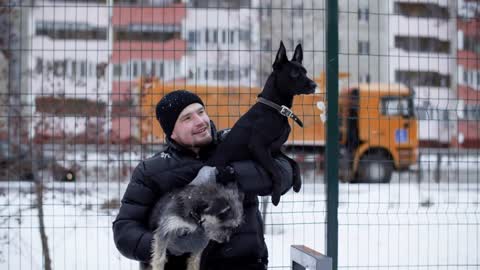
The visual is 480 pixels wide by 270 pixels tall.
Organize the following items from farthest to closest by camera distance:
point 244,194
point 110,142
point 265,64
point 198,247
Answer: point 265,64 < point 110,142 < point 244,194 < point 198,247

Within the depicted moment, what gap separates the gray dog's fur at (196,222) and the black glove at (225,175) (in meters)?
0.03

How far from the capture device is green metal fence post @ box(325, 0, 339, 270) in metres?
3.95

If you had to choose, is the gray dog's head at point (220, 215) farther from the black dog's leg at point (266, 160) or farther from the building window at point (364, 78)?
the building window at point (364, 78)

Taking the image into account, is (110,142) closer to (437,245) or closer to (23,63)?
(23,63)

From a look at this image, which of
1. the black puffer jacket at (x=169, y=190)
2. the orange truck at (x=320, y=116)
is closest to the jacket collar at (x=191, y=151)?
the black puffer jacket at (x=169, y=190)

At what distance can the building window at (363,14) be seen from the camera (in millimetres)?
4934

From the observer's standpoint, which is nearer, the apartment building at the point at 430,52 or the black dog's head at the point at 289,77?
the black dog's head at the point at 289,77

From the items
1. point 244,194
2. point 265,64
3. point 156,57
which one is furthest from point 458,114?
point 244,194

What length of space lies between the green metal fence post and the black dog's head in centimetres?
91

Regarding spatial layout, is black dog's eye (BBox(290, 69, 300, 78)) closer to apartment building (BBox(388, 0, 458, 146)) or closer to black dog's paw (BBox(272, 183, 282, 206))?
black dog's paw (BBox(272, 183, 282, 206))

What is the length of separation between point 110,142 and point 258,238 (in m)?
3.20

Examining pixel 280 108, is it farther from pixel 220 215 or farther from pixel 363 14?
pixel 363 14

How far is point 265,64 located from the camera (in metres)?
5.84

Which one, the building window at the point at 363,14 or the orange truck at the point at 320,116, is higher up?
the building window at the point at 363,14
